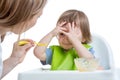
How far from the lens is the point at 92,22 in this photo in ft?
5.30

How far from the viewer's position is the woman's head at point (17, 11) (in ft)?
2.50

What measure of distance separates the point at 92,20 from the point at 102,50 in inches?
12.9

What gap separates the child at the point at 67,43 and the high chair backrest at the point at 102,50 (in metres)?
0.05

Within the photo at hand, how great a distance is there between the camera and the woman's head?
0.76m

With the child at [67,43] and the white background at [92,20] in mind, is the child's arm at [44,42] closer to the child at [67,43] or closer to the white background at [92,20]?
the child at [67,43]

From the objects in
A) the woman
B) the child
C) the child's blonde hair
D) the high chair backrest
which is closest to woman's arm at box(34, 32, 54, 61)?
the child

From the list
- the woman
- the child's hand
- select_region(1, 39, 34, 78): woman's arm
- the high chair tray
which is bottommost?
the high chair tray

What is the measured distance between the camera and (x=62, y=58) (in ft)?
4.20

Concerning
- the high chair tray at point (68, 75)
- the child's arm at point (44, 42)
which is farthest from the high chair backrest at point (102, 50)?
the high chair tray at point (68, 75)

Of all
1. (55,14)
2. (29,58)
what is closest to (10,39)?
(29,58)

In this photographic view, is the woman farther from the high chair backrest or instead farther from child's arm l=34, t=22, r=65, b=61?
the high chair backrest

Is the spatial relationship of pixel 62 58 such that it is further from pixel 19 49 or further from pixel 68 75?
pixel 68 75

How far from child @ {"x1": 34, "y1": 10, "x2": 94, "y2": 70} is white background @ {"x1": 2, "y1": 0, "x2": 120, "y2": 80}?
279 millimetres

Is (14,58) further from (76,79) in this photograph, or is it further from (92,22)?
(92,22)
